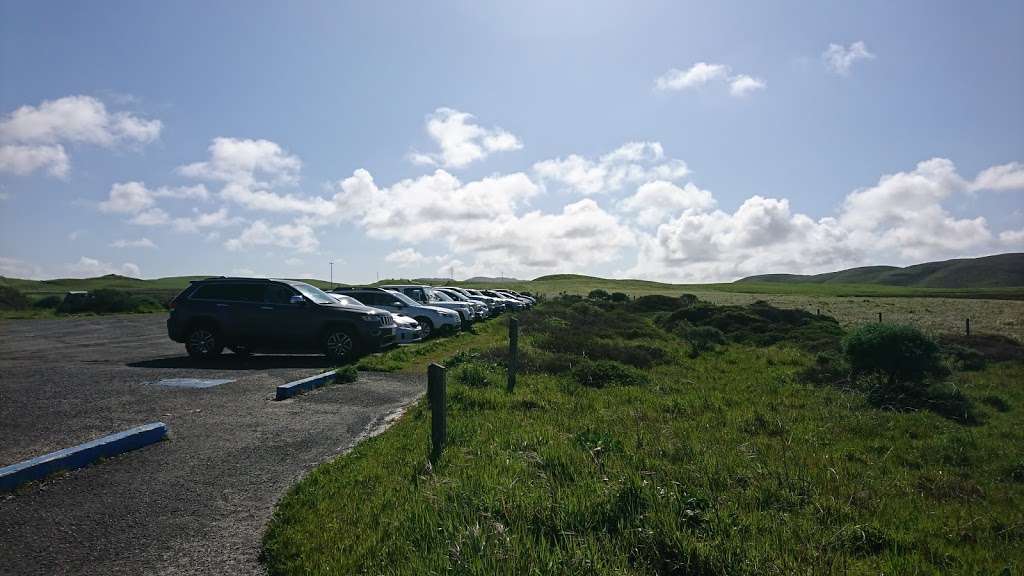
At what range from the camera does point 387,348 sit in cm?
1731

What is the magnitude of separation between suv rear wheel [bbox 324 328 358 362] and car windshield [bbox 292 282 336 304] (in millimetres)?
856

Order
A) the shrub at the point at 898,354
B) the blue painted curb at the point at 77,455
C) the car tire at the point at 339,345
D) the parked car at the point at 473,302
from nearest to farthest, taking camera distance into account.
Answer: the blue painted curb at the point at 77,455
the shrub at the point at 898,354
the car tire at the point at 339,345
the parked car at the point at 473,302

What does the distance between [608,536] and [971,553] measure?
269 centimetres

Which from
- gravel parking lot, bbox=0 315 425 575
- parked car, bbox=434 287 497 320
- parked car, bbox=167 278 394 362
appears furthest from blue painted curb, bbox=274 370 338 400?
parked car, bbox=434 287 497 320

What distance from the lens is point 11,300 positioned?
3900cm

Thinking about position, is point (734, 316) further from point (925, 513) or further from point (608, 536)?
point (608, 536)

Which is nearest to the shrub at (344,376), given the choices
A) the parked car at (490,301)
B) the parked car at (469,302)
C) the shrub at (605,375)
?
the shrub at (605,375)

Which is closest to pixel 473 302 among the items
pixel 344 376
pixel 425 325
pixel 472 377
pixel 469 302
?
pixel 469 302

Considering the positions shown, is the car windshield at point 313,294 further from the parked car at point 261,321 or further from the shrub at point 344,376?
the shrub at point 344,376

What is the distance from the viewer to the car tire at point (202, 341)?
45.1 feet

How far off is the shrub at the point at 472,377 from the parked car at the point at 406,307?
353 inches

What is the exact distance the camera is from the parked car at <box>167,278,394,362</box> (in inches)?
540

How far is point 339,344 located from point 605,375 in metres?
6.54

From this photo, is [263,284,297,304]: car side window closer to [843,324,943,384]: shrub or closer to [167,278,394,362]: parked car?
[167,278,394,362]: parked car
